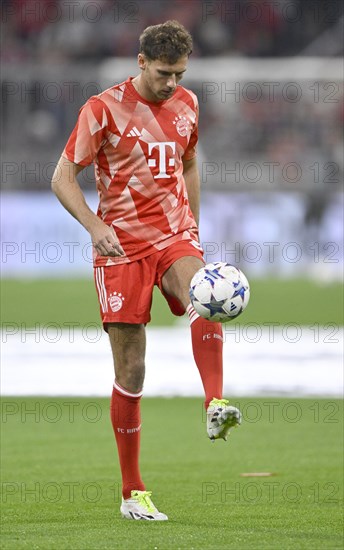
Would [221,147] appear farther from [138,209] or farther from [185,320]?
[138,209]

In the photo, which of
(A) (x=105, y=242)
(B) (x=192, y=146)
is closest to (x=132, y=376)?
(A) (x=105, y=242)

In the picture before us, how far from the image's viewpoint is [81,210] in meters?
5.65

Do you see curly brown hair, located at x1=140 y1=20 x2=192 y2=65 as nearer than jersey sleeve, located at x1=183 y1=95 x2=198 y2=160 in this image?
Yes

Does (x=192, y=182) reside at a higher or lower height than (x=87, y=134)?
lower

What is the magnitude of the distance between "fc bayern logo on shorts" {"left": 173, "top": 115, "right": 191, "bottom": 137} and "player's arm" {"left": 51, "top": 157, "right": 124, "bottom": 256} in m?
0.59

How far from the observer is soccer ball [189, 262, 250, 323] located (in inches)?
208

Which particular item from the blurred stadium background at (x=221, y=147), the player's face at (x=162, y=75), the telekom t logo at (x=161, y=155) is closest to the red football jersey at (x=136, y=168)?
the telekom t logo at (x=161, y=155)

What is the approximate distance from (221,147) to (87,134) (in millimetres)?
19649

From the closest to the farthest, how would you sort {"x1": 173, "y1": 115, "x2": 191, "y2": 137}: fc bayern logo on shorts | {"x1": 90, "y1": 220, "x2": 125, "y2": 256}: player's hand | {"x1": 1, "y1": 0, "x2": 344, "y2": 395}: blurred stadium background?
{"x1": 90, "y1": 220, "x2": 125, "y2": 256}: player's hand
{"x1": 173, "y1": 115, "x2": 191, "y2": 137}: fc bayern logo on shorts
{"x1": 1, "y1": 0, "x2": 344, "y2": 395}: blurred stadium background

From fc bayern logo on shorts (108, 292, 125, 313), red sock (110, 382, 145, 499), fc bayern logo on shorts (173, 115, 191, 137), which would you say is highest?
fc bayern logo on shorts (173, 115, 191, 137)

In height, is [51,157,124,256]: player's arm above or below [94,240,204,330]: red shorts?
above

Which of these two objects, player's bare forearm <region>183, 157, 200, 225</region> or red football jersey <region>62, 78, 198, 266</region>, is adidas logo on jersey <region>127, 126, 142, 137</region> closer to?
red football jersey <region>62, 78, 198, 266</region>

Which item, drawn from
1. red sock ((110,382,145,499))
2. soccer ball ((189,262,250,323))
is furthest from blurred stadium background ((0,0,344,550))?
soccer ball ((189,262,250,323))

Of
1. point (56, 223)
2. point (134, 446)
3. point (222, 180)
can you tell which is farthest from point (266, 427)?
point (222, 180)
